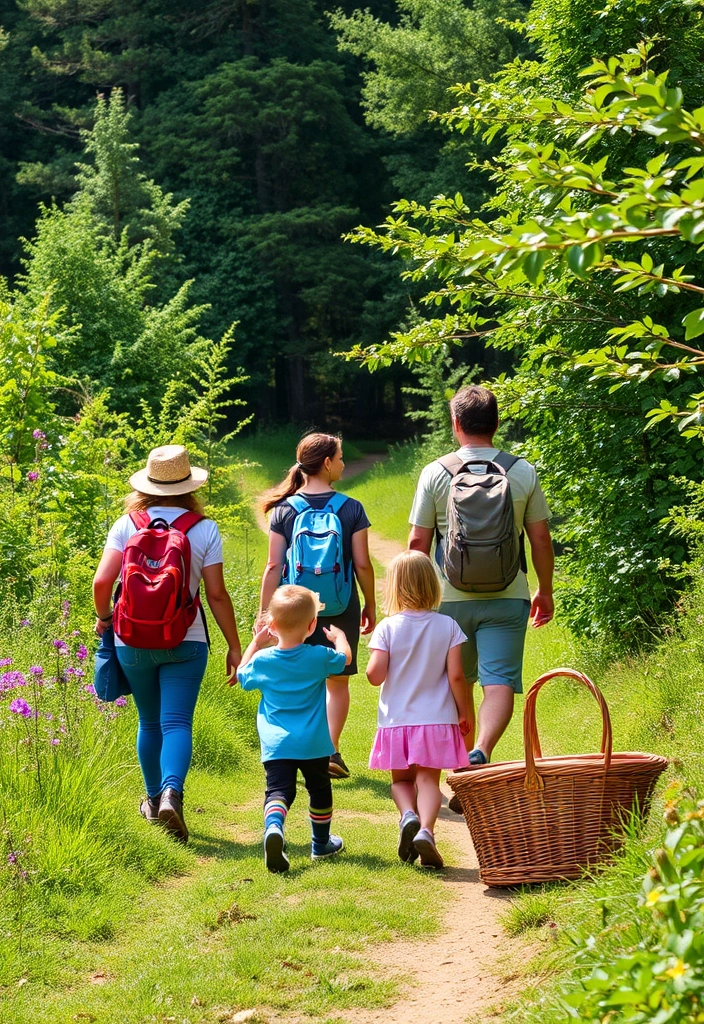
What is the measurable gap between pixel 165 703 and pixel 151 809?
0.56 metres

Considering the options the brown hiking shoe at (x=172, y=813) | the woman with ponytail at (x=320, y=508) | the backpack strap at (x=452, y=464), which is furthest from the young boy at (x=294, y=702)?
the woman with ponytail at (x=320, y=508)

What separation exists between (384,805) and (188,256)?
1357 inches

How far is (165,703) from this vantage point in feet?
18.4

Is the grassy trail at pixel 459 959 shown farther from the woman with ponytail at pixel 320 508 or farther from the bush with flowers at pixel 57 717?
the woman with ponytail at pixel 320 508

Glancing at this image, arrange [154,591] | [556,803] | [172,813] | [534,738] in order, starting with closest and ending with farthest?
[556,803] < [534,738] < [154,591] < [172,813]

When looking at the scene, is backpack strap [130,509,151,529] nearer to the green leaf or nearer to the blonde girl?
the blonde girl

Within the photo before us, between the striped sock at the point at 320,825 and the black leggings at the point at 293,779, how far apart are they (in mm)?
29

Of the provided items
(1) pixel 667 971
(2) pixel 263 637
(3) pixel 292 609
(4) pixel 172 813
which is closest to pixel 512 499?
(3) pixel 292 609

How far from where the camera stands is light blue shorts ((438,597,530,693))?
5.57 meters

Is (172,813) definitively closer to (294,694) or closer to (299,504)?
(294,694)

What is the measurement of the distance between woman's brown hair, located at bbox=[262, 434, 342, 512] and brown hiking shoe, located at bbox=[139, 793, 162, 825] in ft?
5.73

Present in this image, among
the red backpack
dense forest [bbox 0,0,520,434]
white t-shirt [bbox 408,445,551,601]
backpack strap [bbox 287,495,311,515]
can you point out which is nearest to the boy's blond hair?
the red backpack

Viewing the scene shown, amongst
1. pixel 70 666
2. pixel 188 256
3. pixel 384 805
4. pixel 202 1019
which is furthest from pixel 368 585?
pixel 188 256

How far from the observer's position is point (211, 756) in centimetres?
736
